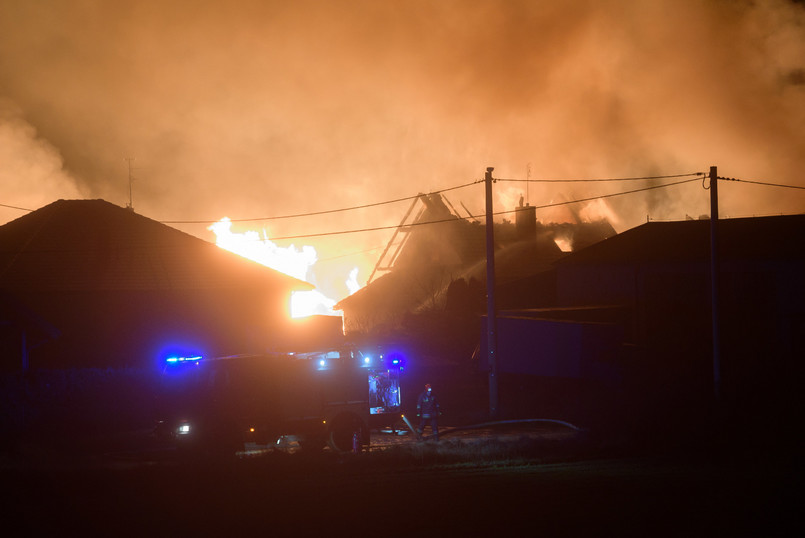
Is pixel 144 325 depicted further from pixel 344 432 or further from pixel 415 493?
pixel 415 493

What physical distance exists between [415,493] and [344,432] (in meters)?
6.14

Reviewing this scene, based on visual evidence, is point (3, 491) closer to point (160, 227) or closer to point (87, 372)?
point (87, 372)

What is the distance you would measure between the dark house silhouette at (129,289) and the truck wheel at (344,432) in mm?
13575

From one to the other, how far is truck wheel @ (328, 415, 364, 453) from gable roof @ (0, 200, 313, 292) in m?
14.3

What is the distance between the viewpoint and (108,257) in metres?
32.3

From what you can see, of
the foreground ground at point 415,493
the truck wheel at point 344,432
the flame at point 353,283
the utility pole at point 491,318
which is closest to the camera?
the foreground ground at point 415,493

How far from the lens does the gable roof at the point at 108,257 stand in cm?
3075

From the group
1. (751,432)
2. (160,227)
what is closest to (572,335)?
(751,432)

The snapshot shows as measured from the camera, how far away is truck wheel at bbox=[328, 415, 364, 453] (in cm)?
1919

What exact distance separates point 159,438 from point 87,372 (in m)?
7.61

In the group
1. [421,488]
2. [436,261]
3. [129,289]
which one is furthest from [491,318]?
[436,261]

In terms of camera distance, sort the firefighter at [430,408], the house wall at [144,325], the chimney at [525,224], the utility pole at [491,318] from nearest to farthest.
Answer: the firefighter at [430,408]
the utility pole at [491,318]
the house wall at [144,325]
the chimney at [525,224]

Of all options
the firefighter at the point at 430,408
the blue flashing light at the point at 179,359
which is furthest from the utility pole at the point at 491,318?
the blue flashing light at the point at 179,359

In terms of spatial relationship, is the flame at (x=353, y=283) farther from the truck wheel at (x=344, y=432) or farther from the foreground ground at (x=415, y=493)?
the truck wheel at (x=344, y=432)
